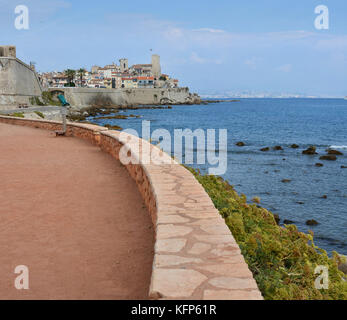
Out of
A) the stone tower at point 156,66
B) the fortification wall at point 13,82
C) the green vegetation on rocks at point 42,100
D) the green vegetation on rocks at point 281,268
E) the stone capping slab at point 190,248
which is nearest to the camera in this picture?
the stone capping slab at point 190,248

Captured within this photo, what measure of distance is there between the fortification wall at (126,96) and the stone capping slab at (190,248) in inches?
2546

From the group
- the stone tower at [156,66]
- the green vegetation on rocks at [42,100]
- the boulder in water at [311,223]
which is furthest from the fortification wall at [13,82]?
the stone tower at [156,66]

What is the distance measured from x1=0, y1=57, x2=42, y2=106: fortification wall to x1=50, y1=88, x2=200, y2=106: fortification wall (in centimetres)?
1985

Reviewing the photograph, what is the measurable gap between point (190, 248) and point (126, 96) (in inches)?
3921

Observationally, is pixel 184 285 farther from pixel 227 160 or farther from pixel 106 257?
pixel 227 160

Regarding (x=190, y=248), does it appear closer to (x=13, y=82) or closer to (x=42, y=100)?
(x=13, y=82)

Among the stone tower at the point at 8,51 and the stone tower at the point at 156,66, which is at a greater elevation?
the stone tower at the point at 156,66

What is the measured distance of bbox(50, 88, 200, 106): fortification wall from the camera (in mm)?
71756

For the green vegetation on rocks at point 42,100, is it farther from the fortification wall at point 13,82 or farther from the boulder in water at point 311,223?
the boulder in water at point 311,223

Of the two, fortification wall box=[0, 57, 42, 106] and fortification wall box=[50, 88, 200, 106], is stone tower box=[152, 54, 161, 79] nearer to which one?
fortification wall box=[50, 88, 200, 106]

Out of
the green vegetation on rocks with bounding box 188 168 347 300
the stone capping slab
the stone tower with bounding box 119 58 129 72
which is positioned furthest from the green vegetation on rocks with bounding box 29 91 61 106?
the stone tower with bounding box 119 58 129 72

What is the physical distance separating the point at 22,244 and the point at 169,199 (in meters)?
1.66

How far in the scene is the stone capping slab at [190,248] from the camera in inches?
95.7

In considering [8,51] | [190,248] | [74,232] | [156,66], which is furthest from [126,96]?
[190,248]
